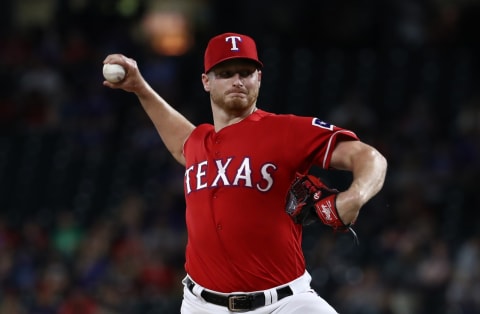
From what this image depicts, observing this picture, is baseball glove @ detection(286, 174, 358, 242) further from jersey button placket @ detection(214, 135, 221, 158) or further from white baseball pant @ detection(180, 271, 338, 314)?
jersey button placket @ detection(214, 135, 221, 158)

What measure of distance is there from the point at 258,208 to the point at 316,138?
416 mm

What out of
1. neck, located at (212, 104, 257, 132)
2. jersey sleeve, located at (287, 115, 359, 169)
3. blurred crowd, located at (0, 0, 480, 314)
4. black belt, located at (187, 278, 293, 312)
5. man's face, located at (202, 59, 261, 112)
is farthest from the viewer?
blurred crowd, located at (0, 0, 480, 314)

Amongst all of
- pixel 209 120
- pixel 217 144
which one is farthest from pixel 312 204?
pixel 209 120

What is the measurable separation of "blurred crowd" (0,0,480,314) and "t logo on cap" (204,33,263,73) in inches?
177

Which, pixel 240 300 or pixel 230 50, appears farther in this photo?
pixel 230 50

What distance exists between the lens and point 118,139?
1195 cm

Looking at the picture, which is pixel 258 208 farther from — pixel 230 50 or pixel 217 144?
pixel 230 50

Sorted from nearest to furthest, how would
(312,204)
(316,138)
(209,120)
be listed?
(312,204) < (316,138) < (209,120)

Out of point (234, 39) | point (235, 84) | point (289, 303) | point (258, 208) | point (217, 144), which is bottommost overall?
point (289, 303)

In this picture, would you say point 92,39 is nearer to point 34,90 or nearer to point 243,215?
point 34,90

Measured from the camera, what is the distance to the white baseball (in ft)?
17.3

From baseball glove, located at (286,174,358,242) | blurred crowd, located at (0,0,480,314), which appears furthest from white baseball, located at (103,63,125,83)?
blurred crowd, located at (0,0,480,314)

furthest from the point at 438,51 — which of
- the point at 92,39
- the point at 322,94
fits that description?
the point at 92,39

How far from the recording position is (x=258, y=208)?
15.1 feet
